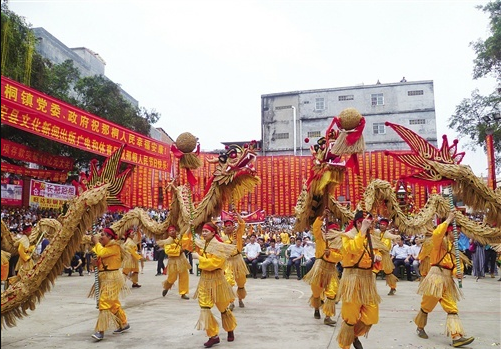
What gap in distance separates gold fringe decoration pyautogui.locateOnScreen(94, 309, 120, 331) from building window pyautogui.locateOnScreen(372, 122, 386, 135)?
24854mm

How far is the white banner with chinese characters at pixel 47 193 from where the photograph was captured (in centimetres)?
1397

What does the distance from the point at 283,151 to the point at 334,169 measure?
2276 centimetres

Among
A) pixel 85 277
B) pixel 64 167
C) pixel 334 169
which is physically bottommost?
pixel 85 277

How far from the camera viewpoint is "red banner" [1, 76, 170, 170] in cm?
947

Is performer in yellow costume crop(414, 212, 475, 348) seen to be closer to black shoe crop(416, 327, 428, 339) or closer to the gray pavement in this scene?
black shoe crop(416, 327, 428, 339)

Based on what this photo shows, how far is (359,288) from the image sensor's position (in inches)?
176

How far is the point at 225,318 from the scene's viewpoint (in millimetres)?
5395

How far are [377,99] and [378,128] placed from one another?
1.94m

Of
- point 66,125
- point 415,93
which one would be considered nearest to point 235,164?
point 66,125

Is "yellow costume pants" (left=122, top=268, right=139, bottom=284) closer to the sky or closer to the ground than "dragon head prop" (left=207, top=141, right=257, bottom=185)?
closer to the ground

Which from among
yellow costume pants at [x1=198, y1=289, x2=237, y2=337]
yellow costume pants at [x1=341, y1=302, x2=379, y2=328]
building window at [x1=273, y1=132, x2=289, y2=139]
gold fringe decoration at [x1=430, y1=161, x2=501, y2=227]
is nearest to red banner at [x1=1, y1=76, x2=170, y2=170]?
yellow costume pants at [x1=198, y1=289, x2=237, y2=337]

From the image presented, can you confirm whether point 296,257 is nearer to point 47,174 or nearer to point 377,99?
point 47,174

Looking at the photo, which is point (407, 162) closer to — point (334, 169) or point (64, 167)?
point (334, 169)

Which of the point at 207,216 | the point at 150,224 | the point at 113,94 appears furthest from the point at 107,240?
the point at 113,94
